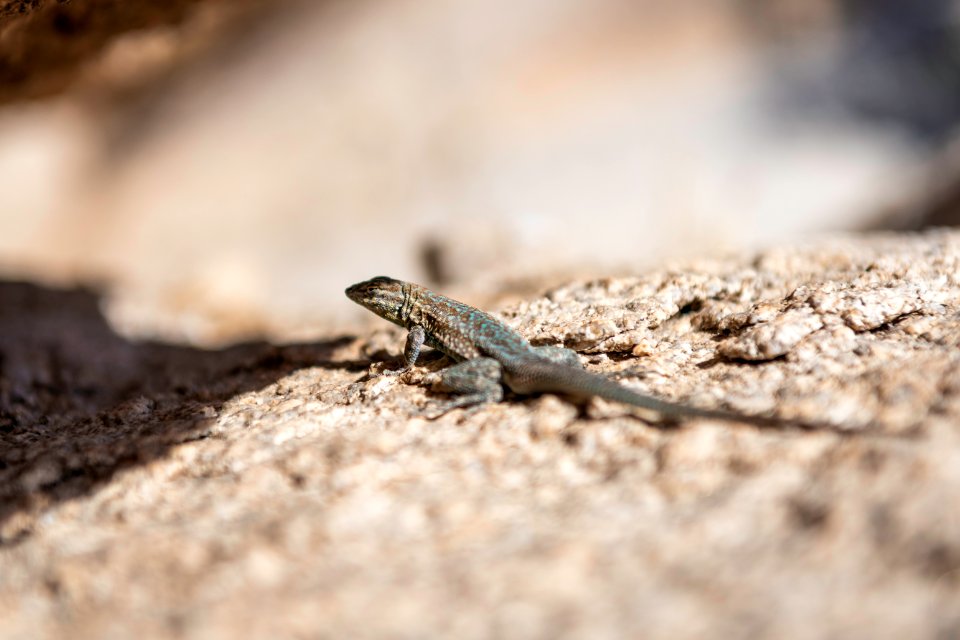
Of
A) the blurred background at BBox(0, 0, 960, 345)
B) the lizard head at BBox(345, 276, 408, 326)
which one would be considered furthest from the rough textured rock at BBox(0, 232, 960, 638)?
the blurred background at BBox(0, 0, 960, 345)

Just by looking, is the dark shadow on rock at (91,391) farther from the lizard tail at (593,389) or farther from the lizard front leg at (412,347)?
the lizard tail at (593,389)

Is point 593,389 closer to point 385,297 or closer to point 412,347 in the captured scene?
point 412,347

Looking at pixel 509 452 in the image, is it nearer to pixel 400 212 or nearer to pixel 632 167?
pixel 400 212

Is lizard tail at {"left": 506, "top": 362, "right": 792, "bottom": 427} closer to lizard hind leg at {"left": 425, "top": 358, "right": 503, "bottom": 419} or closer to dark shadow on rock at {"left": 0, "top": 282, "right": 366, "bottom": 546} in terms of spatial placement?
lizard hind leg at {"left": 425, "top": 358, "right": 503, "bottom": 419}

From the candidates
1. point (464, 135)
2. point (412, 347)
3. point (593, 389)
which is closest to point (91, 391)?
point (412, 347)

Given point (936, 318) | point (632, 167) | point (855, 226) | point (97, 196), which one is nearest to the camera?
point (936, 318)

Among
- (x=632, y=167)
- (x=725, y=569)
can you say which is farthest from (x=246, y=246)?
(x=725, y=569)
